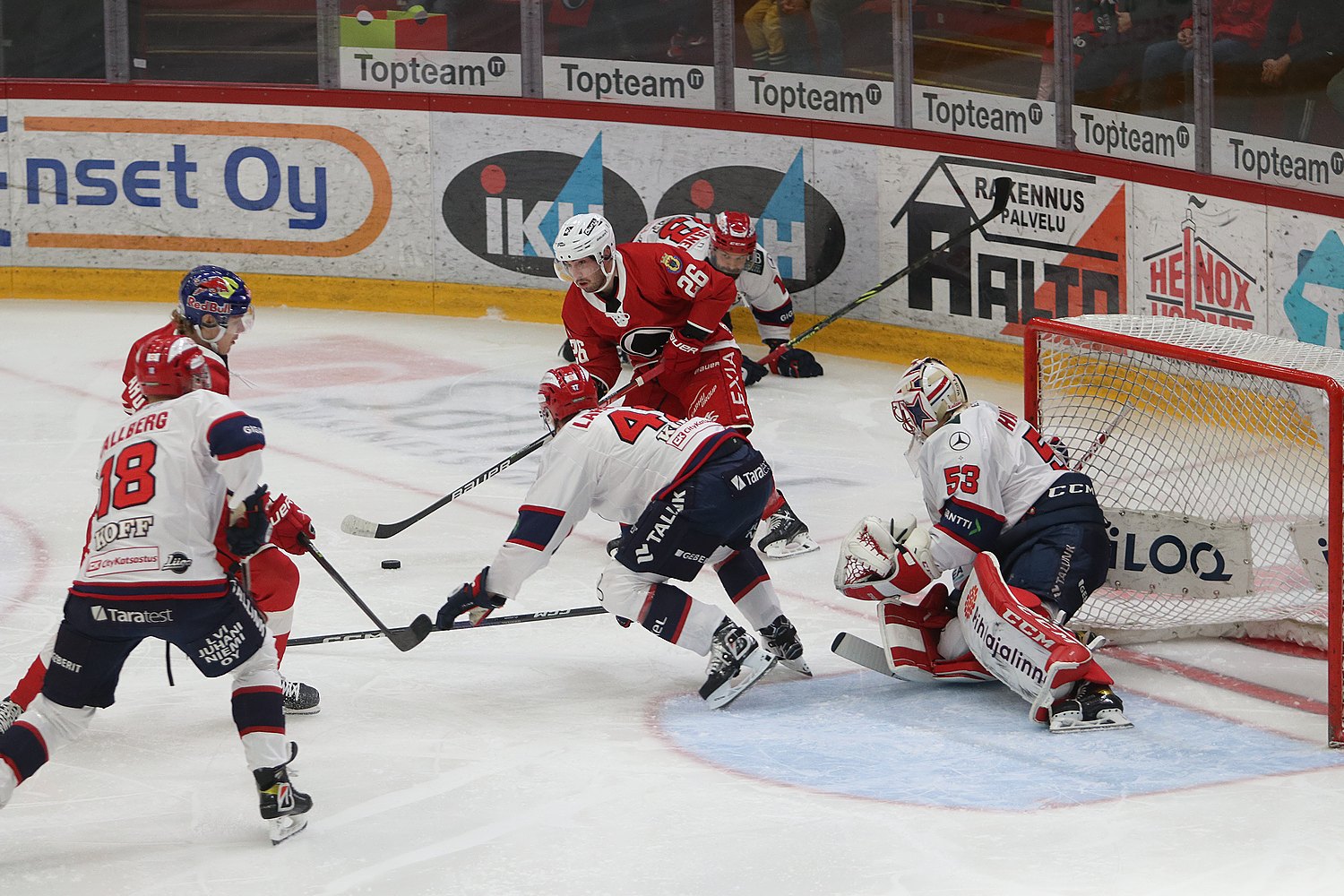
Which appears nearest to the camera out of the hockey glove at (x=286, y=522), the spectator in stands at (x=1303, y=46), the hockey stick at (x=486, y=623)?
the hockey glove at (x=286, y=522)

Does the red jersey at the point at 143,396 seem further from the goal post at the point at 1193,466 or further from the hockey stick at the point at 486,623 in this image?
the goal post at the point at 1193,466

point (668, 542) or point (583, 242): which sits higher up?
point (583, 242)

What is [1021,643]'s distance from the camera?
4.15m

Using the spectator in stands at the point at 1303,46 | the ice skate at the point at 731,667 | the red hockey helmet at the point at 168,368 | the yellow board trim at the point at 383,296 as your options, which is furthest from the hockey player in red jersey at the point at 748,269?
the red hockey helmet at the point at 168,368

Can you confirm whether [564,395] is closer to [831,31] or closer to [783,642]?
[783,642]

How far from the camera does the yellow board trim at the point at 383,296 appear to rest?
27.8 ft

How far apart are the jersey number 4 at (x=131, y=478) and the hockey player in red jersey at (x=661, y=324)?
201cm

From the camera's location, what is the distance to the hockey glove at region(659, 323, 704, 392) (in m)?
5.55

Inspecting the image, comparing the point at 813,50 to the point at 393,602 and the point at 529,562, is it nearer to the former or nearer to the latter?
the point at 393,602

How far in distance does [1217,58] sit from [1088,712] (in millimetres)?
3789

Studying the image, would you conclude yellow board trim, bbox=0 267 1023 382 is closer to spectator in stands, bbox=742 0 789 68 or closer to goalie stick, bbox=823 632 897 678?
spectator in stands, bbox=742 0 789 68

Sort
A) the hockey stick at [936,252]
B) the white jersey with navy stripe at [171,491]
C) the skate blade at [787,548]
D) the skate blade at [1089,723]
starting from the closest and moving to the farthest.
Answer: the white jersey with navy stripe at [171,491]
the skate blade at [1089,723]
the skate blade at [787,548]
the hockey stick at [936,252]

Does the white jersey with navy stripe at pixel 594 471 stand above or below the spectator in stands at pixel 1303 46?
below

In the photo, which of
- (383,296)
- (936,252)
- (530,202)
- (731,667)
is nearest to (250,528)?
(731,667)
